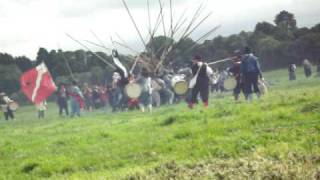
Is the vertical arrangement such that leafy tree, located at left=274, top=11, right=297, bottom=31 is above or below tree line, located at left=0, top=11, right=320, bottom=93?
above

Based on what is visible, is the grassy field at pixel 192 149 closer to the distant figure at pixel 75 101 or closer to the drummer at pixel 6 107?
the distant figure at pixel 75 101

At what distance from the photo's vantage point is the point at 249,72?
22047mm

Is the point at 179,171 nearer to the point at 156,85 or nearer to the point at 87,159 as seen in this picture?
the point at 87,159

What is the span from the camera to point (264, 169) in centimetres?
762

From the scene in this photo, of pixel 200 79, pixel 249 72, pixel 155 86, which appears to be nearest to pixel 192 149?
pixel 200 79

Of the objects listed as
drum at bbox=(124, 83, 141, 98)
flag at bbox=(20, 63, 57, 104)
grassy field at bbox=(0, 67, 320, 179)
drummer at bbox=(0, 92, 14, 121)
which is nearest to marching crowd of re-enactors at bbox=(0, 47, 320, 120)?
drummer at bbox=(0, 92, 14, 121)

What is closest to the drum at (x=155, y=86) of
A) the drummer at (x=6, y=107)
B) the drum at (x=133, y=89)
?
the drum at (x=133, y=89)

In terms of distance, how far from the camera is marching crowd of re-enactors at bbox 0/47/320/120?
21969 mm

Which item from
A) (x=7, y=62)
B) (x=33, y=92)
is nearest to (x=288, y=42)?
(x=33, y=92)

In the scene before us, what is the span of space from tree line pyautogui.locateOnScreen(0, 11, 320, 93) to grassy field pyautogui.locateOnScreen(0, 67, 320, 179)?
3651 cm

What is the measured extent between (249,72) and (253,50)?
42698 millimetres

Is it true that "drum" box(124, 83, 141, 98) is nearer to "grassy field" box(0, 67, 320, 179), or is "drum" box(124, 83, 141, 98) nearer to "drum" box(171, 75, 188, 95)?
"drum" box(171, 75, 188, 95)

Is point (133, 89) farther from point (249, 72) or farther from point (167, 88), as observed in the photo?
point (249, 72)

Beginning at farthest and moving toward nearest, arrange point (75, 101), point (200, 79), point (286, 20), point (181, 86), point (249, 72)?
point (286, 20) < point (75, 101) < point (181, 86) < point (249, 72) < point (200, 79)
